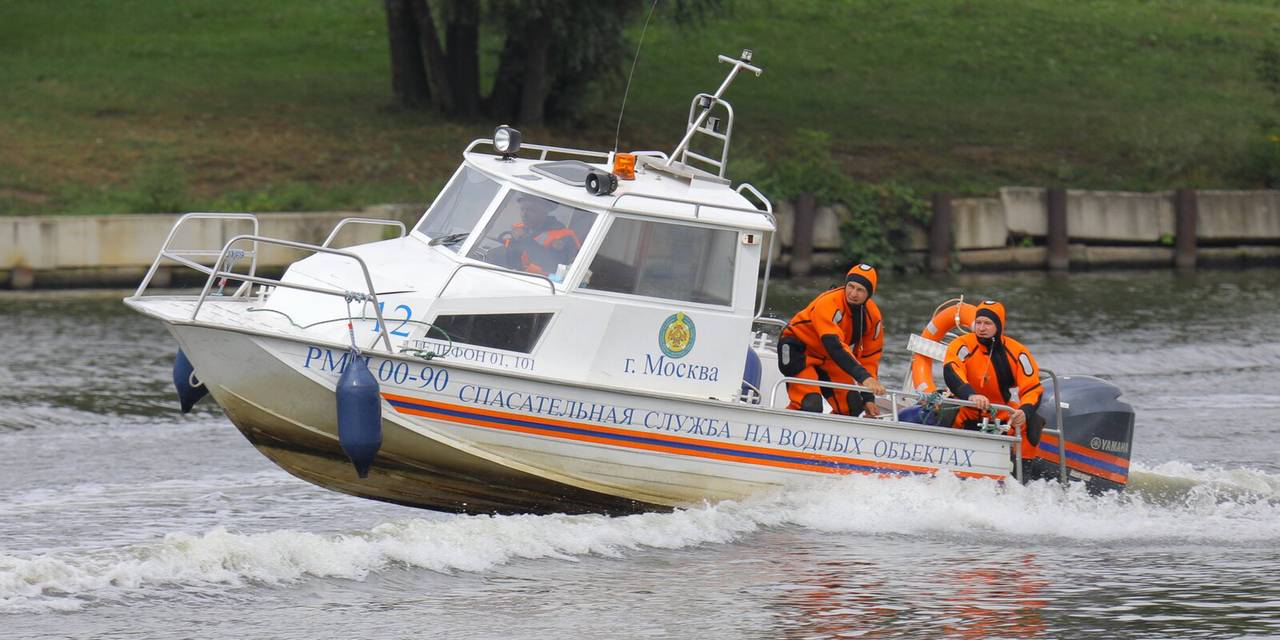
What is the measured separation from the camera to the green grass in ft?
91.8

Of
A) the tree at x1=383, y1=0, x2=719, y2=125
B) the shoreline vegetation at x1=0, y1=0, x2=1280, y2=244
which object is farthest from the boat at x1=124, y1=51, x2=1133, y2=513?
the tree at x1=383, y1=0, x2=719, y2=125

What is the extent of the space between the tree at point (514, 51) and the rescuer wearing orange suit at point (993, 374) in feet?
56.9

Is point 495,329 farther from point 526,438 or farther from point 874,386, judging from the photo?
point 874,386

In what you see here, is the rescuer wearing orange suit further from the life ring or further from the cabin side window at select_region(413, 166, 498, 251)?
the cabin side window at select_region(413, 166, 498, 251)

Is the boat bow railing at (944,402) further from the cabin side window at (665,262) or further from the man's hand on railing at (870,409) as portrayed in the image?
the cabin side window at (665,262)

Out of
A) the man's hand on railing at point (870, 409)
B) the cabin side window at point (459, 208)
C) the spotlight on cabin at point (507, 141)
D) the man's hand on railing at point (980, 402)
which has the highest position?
the spotlight on cabin at point (507, 141)

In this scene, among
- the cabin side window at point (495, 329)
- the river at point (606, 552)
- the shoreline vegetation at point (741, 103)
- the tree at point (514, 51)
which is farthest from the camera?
the tree at point (514, 51)

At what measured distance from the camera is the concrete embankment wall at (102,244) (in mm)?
23984

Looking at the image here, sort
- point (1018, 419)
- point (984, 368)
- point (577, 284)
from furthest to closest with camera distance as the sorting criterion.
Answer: point (984, 368) → point (1018, 419) → point (577, 284)

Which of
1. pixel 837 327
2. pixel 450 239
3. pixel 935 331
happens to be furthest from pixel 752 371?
pixel 450 239

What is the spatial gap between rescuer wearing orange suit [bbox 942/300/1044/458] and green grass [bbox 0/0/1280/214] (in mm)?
15975

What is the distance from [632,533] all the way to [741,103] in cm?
2445

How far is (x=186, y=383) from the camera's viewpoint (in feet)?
37.0

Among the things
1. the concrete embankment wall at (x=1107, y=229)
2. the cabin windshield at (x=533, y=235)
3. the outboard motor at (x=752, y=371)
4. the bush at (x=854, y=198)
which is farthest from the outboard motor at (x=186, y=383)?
the concrete embankment wall at (x=1107, y=229)
